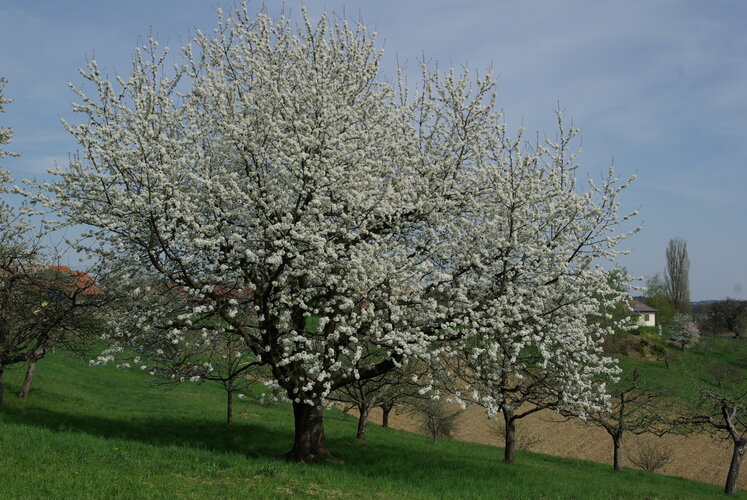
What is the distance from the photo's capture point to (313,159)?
15.5 metres

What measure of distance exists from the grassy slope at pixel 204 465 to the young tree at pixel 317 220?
2.58m

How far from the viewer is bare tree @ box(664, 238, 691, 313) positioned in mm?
113375

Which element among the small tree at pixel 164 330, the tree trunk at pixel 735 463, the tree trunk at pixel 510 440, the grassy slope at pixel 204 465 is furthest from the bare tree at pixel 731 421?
the small tree at pixel 164 330

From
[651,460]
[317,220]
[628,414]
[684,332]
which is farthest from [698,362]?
[317,220]

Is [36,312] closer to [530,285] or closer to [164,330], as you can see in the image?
[164,330]

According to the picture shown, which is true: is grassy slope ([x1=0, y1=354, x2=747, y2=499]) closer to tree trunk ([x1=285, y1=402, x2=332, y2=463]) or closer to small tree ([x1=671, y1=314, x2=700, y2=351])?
tree trunk ([x1=285, y1=402, x2=332, y2=463])

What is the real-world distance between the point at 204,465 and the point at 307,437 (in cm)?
408

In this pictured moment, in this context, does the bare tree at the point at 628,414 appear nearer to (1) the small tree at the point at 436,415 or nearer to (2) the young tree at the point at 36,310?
(1) the small tree at the point at 436,415

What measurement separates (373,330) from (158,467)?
20.1 ft

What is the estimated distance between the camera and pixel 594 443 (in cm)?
3984

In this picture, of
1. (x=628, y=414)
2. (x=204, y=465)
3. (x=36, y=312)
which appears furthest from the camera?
(x=628, y=414)

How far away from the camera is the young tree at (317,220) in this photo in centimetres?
1488

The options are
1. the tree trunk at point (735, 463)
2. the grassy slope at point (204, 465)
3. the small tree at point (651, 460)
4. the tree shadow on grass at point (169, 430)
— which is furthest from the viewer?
the small tree at point (651, 460)

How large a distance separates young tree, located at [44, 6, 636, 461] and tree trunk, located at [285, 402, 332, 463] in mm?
64
